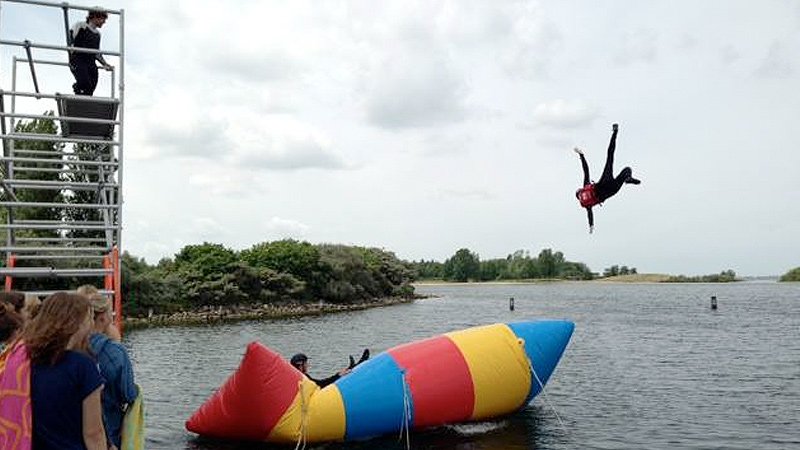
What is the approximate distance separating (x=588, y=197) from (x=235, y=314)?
52362 millimetres

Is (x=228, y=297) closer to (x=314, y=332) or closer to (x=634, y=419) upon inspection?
(x=314, y=332)

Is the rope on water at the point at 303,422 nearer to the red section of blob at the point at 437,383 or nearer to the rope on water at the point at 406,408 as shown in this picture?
the rope on water at the point at 406,408

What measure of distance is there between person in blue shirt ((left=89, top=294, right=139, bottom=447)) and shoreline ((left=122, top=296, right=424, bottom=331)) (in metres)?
44.1

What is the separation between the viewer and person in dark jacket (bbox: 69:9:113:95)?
9.41m

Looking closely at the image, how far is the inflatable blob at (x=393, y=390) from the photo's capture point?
13719mm

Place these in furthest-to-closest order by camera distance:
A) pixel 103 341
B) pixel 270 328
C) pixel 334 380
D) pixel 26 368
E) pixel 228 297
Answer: pixel 228 297 → pixel 270 328 → pixel 334 380 → pixel 103 341 → pixel 26 368

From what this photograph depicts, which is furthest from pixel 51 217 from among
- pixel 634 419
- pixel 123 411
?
pixel 123 411

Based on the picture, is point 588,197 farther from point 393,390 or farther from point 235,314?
point 235,314

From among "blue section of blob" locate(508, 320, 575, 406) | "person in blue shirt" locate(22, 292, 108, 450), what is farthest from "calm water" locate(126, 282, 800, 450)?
"person in blue shirt" locate(22, 292, 108, 450)

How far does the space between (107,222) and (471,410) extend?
9.10 meters

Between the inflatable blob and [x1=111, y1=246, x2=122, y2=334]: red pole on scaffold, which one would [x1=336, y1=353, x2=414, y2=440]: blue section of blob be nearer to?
the inflatable blob

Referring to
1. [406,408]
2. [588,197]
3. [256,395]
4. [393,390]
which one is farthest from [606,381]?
[256,395]

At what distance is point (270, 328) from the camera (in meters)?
49.1

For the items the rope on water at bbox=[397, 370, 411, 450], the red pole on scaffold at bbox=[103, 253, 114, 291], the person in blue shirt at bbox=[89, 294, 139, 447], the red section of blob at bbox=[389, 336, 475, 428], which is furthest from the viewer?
the red section of blob at bbox=[389, 336, 475, 428]
